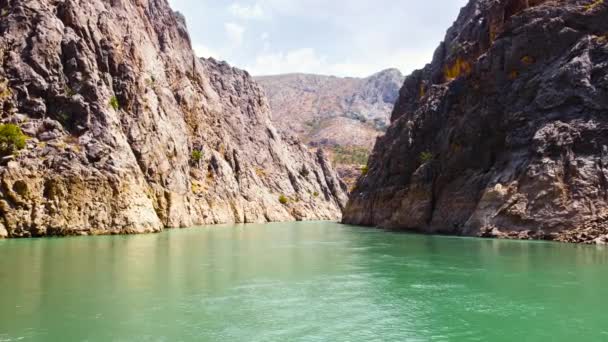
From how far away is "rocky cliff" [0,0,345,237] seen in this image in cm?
5112

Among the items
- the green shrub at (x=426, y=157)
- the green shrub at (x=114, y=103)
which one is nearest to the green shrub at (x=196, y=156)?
the green shrub at (x=114, y=103)

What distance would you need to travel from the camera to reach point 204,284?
2400cm

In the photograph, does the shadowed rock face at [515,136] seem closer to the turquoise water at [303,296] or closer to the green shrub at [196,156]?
the turquoise water at [303,296]

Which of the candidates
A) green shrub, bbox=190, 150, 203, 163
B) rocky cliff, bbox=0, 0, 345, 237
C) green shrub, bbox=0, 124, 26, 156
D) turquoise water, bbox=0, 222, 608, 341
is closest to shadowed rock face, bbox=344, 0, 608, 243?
turquoise water, bbox=0, 222, 608, 341

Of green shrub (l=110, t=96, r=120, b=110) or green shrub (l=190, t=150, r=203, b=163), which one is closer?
green shrub (l=110, t=96, r=120, b=110)


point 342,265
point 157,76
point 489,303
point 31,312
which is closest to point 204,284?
point 31,312

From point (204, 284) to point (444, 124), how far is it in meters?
51.8

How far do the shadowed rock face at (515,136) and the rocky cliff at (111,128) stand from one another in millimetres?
36168

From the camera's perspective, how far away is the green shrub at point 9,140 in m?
48.4

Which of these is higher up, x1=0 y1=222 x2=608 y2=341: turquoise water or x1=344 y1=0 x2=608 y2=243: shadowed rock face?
x1=344 y1=0 x2=608 y2=243: shadowed rock face

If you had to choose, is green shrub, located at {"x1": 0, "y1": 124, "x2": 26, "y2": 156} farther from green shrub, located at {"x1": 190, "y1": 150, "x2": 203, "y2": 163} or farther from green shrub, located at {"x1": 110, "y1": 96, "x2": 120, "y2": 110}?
green shrub, located at {"x1": 190, "y1": 150, "x2": 203, "y2": 163}

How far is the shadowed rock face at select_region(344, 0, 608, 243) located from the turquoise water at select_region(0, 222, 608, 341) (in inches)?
438

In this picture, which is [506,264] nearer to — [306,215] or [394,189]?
[394,189]

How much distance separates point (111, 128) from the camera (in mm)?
61875
